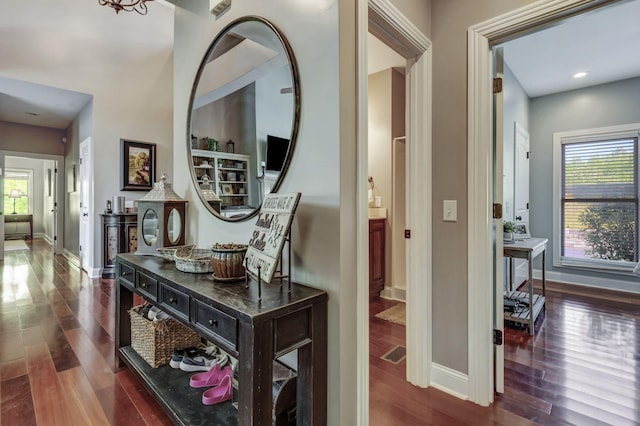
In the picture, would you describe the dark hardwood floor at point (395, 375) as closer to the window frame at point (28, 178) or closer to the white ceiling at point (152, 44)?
the white ceiling at point (152, 44)

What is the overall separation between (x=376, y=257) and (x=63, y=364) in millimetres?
2949

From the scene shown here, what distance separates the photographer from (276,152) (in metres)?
1.54

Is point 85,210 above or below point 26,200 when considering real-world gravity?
below

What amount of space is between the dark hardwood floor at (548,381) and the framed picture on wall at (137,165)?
430 cm

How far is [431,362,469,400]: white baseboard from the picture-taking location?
180 cm

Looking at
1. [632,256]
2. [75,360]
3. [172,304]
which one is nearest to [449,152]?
[172,304]

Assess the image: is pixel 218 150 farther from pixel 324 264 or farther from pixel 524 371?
pixel 524 371

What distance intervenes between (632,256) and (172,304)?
5.42 meters

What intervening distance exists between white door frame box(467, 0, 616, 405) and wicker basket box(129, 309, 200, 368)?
5.68 ft

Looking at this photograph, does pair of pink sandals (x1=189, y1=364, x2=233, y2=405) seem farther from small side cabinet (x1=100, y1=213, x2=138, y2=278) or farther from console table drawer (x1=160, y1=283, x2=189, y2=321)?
small side cabinet (x1=100, y1=213, x2=138, y2=278)

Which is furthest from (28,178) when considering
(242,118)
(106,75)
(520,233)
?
(520,233)

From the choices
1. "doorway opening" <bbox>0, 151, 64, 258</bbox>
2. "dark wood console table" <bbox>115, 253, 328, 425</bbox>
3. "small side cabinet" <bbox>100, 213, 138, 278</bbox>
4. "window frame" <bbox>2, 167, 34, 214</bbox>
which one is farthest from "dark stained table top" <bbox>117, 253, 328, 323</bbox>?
"window frame" <bbox>2, 167, 34, 214</bbox>

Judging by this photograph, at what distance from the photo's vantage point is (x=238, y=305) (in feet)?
3.53

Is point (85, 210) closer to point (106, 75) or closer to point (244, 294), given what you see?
point (106, 75)
